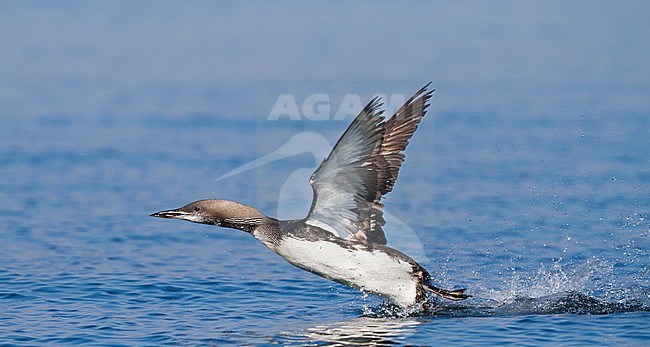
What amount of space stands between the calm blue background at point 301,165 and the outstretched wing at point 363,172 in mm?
917

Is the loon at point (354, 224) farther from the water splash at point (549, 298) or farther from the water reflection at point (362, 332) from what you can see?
the water reflection at point (362, 332)

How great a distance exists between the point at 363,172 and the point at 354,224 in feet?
2.23

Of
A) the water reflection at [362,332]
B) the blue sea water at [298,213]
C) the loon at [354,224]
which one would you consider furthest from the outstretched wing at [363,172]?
the blue sea water at [298,213]

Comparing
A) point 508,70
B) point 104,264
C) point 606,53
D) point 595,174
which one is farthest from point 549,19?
point 104,264

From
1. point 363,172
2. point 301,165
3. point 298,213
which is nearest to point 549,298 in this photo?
point 363,172

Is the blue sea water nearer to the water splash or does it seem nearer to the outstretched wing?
the water splash

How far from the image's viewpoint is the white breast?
11.2 m

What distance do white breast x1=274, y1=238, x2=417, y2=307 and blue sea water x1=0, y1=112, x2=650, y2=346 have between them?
28 cm

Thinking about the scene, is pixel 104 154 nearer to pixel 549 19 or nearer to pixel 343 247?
pixel 343 247

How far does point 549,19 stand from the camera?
3616cm

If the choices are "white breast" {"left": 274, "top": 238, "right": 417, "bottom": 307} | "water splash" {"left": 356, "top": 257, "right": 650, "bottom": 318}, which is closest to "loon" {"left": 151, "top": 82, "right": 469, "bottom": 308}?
"white breast" {"left": 274, "top": 238, "right": 417, "bottom": 307}

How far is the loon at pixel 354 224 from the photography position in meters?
11.0

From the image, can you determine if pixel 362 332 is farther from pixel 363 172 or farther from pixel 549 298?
pixel 549 298

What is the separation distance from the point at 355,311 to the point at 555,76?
18.8 m
